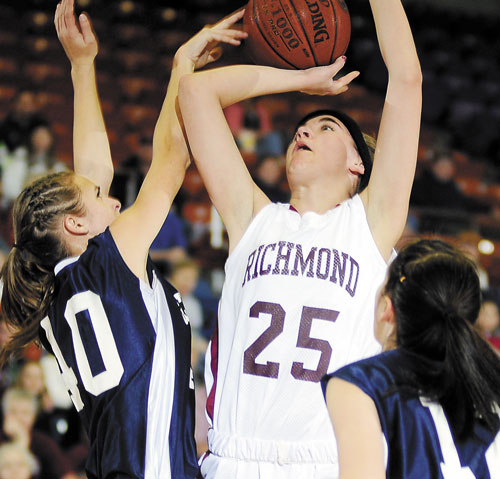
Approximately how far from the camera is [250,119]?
8.13 metres

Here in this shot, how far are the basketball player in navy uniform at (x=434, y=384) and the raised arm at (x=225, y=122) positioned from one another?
0.90 metres

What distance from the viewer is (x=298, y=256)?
262 centimetres

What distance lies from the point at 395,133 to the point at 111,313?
106 centimetres

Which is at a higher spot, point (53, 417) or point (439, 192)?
point (439, 192)

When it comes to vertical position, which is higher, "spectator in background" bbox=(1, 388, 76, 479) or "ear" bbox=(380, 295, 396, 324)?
"ear" bbox=(380, 295, 396, 324)

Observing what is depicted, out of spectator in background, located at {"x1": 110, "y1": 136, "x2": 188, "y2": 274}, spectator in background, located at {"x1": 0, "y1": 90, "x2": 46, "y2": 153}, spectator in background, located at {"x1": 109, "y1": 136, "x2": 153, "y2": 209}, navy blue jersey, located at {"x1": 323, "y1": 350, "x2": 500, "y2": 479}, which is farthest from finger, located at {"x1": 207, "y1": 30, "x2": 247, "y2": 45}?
spectator in background, located at {"x1": 0, "y1": 90, "x2": 46, "y2": 153}

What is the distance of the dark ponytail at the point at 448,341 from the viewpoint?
6.31 ft

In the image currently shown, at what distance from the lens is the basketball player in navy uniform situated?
192 cm

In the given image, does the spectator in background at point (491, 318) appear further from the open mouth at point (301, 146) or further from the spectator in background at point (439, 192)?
the open mouth at point (301, 146)

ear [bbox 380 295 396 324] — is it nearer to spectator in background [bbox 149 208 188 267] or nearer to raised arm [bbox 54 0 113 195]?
raised arm [bbox 54 0 113 195]

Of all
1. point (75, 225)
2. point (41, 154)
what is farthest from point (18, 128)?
point (75, 225)

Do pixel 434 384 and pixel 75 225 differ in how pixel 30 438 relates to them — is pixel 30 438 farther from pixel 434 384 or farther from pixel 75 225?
pixel 434 384

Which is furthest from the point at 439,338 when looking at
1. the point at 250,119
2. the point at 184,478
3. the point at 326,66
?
the point at 250,119

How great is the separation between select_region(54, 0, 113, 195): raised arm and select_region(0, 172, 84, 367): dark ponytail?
48 cm
